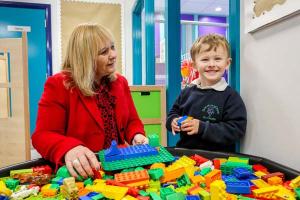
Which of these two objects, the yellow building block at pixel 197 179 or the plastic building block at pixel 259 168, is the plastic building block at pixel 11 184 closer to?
the yellow building block at pixel 197 179

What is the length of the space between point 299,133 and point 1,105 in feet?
5.75

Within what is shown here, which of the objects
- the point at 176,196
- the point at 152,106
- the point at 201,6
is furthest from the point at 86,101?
the point at 201,6

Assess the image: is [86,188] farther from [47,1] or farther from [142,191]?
[47,1]

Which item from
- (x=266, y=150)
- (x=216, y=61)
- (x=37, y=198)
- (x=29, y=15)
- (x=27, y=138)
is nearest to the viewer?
(x=37, y=198)

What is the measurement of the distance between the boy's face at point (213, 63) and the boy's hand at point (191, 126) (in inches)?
6.3

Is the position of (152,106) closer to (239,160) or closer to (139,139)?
(139,139)

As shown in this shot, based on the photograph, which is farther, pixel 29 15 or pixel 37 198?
pixel 29 15

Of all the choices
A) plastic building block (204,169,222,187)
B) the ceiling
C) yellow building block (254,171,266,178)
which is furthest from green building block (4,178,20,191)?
the ceiling

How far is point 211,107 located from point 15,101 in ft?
4.22

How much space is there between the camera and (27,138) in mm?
1708

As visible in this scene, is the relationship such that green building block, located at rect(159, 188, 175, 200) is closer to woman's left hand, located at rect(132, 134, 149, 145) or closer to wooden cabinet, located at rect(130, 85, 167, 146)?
woman's left hand, located at rect(132, 134, 149, 145)

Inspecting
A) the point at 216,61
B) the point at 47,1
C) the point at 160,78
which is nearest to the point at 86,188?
the point at 216,61

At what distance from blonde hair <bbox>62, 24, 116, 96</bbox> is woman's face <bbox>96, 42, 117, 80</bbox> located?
0.5 inches

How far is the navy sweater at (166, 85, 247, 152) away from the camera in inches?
30.8
